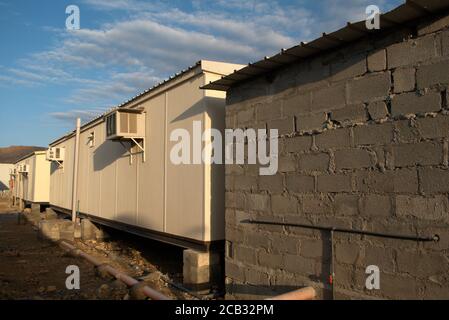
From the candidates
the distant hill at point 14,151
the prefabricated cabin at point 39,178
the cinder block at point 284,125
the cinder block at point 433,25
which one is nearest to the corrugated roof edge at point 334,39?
the cinder block at point 433,25

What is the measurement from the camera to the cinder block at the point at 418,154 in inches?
149

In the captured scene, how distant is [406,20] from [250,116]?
268 centimetres

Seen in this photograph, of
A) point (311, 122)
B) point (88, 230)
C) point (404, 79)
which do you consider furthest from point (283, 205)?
point (88, 230)

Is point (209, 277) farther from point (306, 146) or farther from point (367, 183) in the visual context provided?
point (367, 183)

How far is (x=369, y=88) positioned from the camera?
4.42 m

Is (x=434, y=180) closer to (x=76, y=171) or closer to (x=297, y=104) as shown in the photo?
(x=297, y=104)

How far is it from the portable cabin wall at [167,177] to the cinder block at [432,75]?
3993mm

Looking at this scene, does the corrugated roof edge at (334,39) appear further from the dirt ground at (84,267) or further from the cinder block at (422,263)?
the dirt ground at (84,267)

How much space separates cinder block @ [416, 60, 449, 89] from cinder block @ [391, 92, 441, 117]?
10cm

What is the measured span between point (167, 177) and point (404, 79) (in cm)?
554

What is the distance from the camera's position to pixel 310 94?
5.18 meters

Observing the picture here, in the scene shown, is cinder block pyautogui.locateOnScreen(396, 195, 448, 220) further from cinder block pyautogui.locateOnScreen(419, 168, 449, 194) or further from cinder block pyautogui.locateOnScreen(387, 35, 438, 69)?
cinder block pyautogui.locateOnScreen(387, 35, 438, 69)

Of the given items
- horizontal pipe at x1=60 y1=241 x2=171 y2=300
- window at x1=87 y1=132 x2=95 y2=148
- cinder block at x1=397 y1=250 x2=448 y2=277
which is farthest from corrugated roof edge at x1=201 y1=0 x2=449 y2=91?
window at x1=87 y1=132 x2=95 y2=148
